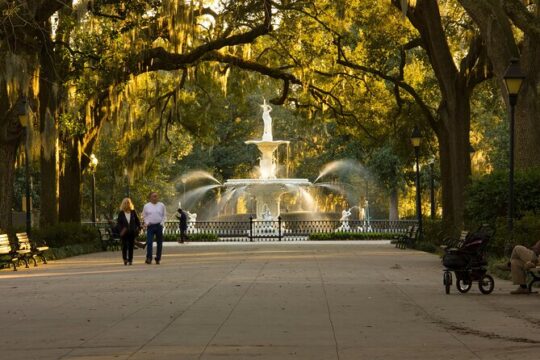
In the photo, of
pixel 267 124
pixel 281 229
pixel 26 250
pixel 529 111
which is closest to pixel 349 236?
pixel 281 229

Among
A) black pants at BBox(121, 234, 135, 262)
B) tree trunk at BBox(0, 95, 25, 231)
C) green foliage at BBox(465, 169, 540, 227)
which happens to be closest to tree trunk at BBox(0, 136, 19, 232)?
tree trunk at BBox(0, 95, 25, 231)

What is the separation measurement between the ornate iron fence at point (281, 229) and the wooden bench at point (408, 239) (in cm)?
1129

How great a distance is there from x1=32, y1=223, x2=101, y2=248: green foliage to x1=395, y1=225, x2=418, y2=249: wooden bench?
11012mm

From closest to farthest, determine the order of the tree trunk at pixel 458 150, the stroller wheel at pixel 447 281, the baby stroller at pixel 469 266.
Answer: the stroller wheel at pixel 447 281
the baby stroller at pixel 469 266
the tree trunk at pixel 458 150

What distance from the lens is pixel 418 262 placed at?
2727cm

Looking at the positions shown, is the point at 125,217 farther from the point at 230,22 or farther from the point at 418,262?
the point at 230,22

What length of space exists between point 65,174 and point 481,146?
40.8 m

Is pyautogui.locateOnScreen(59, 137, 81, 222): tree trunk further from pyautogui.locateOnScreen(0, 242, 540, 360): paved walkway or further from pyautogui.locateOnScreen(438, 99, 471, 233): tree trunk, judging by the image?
pyautogui.locateOnScreen(0, 242, 540, 360): paved walkway

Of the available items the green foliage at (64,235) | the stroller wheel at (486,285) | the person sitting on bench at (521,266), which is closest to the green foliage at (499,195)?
the person sitting on bench at (521,266)

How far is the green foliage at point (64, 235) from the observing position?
33.6 metres

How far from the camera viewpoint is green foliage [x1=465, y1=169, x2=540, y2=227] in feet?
77.7

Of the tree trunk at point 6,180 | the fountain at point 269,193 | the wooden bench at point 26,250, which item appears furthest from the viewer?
the fountain at point 269,193

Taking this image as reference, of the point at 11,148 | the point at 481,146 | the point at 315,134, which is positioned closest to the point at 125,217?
the point at 11,148

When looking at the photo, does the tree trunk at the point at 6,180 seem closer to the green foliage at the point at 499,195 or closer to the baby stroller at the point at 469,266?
the green foliage at the point at 499,195
